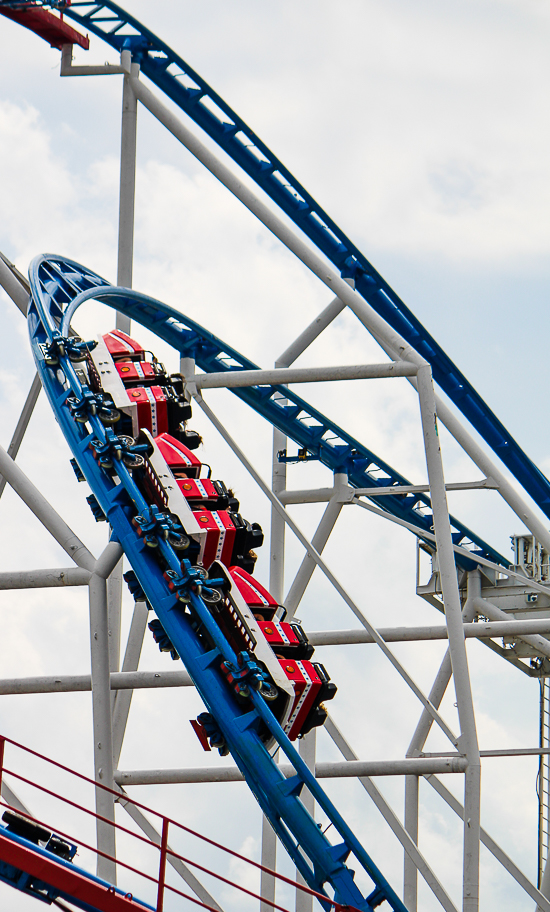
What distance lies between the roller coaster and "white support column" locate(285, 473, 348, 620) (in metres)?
0.02

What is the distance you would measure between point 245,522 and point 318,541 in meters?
3.07

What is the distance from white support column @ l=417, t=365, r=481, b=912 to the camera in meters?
8.57

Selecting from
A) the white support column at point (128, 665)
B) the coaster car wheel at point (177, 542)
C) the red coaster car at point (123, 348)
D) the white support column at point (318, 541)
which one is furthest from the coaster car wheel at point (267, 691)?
the white support column at point (318, 541)

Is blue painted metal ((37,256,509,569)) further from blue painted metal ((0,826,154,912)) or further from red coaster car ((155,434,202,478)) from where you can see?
blue painted metal ((0,826,154,912))

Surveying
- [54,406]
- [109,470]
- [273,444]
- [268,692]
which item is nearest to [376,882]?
[268,692]

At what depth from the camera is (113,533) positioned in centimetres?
820

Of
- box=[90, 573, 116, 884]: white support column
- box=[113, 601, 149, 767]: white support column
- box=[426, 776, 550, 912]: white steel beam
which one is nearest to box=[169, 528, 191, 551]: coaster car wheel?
box=[90, 573, 116, 884]: white support column

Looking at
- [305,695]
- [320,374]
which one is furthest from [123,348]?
[305,695]

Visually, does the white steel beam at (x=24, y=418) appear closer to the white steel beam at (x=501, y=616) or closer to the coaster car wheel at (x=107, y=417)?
the coaster car wheel at (x=107, y=417)

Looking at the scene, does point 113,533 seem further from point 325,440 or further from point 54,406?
point 325,440

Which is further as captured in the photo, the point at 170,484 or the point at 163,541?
the point at 170,484

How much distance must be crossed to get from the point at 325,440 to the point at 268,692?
16.0 feet

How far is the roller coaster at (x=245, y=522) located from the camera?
285 inches

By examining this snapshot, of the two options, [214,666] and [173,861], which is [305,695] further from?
[173,861]
